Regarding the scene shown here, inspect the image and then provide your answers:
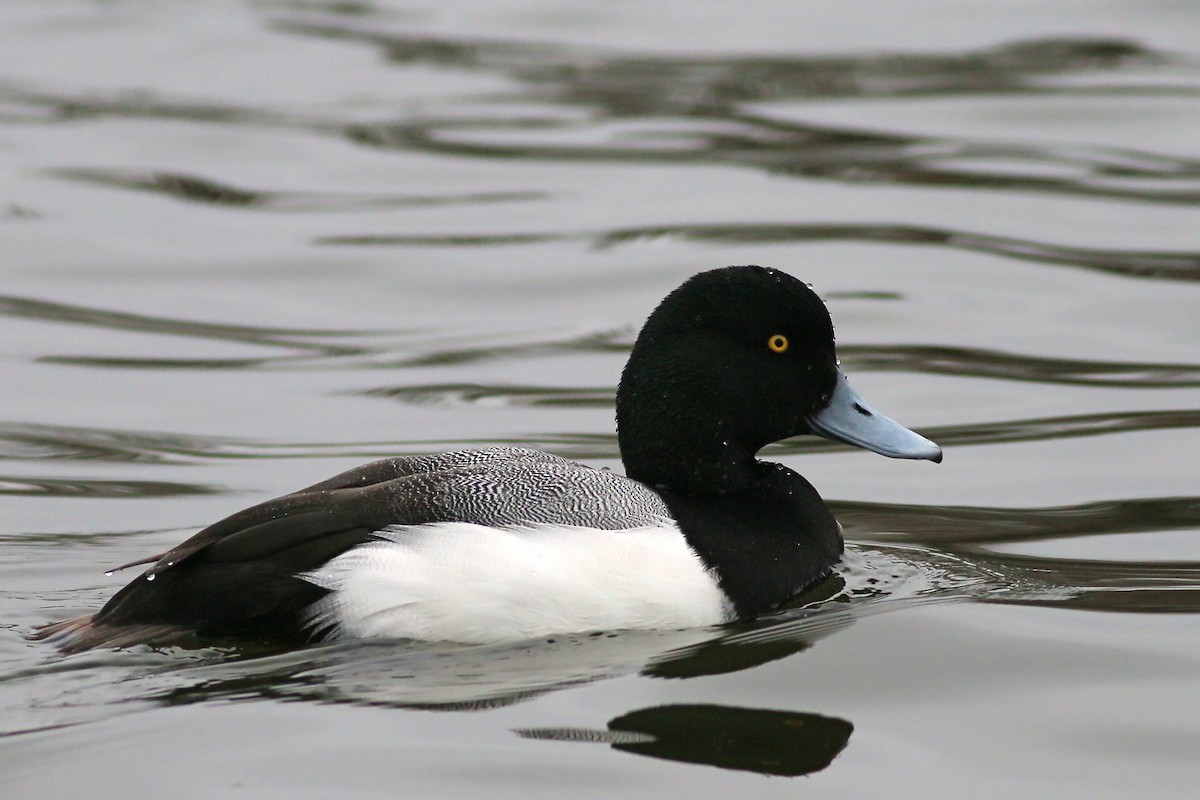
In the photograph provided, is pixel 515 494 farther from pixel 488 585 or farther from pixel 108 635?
pixel 108 635

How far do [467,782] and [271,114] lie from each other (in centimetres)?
1104

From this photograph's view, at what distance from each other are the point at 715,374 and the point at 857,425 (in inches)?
22.0

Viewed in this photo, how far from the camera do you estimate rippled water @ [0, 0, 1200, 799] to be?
190 inches

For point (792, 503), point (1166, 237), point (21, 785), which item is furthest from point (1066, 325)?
point (21, 785)

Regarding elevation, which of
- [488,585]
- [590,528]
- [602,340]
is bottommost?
[488,585]

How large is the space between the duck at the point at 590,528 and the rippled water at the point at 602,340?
0.10 meters

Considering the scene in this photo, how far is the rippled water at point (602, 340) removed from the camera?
4820mm

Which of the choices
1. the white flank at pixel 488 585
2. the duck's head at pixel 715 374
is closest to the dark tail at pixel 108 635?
the white flank at pixel 488 585

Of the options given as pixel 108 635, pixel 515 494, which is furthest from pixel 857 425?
pixel 108 635

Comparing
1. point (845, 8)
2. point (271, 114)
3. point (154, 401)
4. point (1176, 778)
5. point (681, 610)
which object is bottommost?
point (1176, 778)

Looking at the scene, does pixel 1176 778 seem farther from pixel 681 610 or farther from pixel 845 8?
pixel 845 8

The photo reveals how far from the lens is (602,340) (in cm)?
977

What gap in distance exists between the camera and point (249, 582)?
5152mm

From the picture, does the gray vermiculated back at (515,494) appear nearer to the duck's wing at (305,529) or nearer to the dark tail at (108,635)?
the duck's wing at (305,529)
